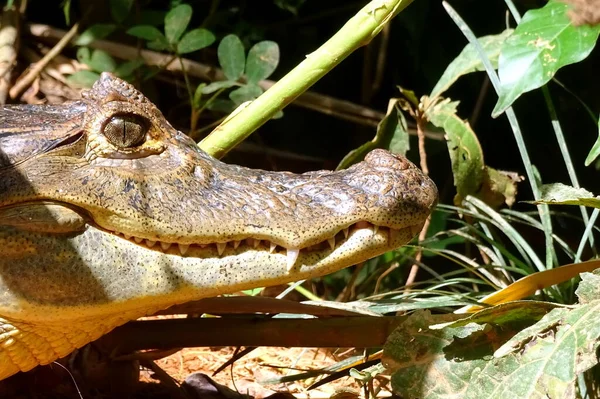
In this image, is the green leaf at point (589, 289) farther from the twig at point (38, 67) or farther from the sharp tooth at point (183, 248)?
the twig at point (38, 67)

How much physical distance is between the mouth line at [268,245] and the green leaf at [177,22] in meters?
1.89

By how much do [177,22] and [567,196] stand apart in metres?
2.21

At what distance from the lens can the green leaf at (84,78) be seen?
367 cm

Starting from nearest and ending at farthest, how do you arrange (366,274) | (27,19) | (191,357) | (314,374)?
1. (314,374)
2. (191,357)
3. (366,274)
4. (27,19)

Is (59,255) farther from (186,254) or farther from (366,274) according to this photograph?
(366,274)

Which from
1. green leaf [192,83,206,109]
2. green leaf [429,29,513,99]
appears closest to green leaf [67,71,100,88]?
green leaf [192,83,206,109]

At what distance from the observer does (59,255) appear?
180 cm

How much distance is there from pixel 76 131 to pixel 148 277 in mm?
453

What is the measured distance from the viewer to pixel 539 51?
77.5 inches

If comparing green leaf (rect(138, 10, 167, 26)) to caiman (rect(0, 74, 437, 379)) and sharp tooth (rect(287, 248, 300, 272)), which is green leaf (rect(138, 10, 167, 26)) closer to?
caiman (rect(0, 74, 437, 379))

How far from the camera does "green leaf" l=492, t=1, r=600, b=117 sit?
192cm

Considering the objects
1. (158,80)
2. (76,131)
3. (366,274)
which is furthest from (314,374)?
(158,80)

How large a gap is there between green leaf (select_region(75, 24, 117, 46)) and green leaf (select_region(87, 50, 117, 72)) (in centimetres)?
8

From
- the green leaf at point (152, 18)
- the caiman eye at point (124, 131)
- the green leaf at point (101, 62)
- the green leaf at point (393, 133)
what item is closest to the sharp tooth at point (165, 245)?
the caiman eye at point (124, 131)
